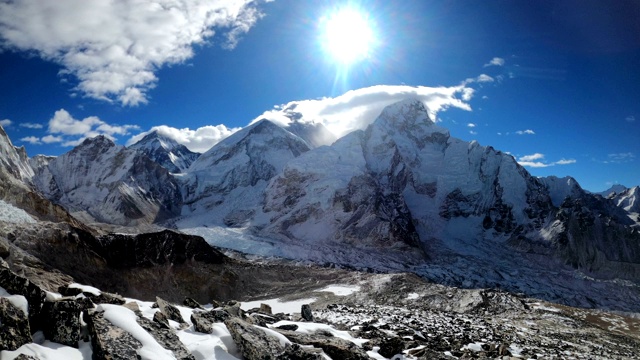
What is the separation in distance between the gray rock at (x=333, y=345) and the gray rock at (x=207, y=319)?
2.63m

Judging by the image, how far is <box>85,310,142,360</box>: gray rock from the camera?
11147 millimetres

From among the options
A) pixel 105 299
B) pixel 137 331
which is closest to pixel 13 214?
pixel 105 299

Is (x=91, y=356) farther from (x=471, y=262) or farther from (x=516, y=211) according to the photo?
(x=516, y=211)

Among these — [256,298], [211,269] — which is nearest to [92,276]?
[211,269]

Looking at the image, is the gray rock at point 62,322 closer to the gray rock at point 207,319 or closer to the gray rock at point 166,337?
the gray rock at point 166,337

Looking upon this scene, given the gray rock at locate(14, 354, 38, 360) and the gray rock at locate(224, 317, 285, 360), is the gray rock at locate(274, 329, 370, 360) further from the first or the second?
the gray rock at locate(14, 354, 38, 360)

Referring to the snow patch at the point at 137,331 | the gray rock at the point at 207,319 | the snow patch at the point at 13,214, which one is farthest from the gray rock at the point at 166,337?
the snow patch at the point at 13,214

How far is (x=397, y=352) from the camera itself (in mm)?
16875

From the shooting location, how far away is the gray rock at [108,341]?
11.1 meters

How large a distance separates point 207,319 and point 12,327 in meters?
6.36

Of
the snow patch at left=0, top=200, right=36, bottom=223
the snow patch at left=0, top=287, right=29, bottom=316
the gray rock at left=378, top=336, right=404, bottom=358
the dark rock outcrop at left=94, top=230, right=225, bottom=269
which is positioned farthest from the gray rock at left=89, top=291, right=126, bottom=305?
the snow patch at left=0, top=200, right=36, bottom=223

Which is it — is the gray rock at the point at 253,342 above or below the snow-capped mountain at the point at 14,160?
below

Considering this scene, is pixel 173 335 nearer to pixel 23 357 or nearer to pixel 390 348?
pixel 23 357

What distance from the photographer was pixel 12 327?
10.9 metres
